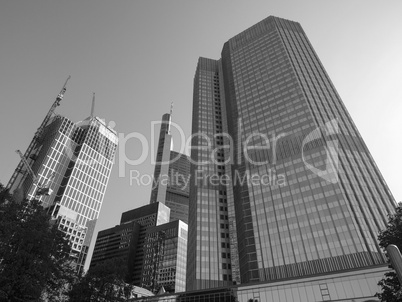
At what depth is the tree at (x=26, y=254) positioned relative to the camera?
22609 mm

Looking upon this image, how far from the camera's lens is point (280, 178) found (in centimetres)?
9319

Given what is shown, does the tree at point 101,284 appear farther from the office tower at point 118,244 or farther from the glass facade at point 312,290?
the office tower at point 118,244

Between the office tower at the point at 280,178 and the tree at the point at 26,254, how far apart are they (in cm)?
4524

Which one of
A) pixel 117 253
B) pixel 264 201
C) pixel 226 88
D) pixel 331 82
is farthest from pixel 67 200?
pixel 331 82

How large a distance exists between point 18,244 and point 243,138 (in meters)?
92.7

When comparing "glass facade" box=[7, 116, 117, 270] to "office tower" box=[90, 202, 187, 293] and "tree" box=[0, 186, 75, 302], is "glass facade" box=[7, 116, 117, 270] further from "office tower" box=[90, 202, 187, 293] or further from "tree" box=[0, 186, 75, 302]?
"tree" box=[0, 186, 75, 302]

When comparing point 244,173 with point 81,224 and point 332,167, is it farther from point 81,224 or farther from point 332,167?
point 81,224

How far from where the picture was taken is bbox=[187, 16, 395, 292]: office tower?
76562 mm

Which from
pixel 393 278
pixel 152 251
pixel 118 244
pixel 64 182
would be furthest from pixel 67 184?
pixel 393 278

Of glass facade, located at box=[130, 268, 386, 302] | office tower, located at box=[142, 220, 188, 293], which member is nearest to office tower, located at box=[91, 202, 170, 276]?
office tower, located at box=[142, 220, 188, 293]

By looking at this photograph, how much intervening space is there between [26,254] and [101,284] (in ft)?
34.5

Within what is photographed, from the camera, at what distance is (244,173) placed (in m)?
104

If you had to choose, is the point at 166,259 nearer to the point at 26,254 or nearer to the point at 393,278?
the point at 26,254

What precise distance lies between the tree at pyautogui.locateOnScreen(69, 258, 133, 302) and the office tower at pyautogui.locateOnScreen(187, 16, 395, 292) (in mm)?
36961
